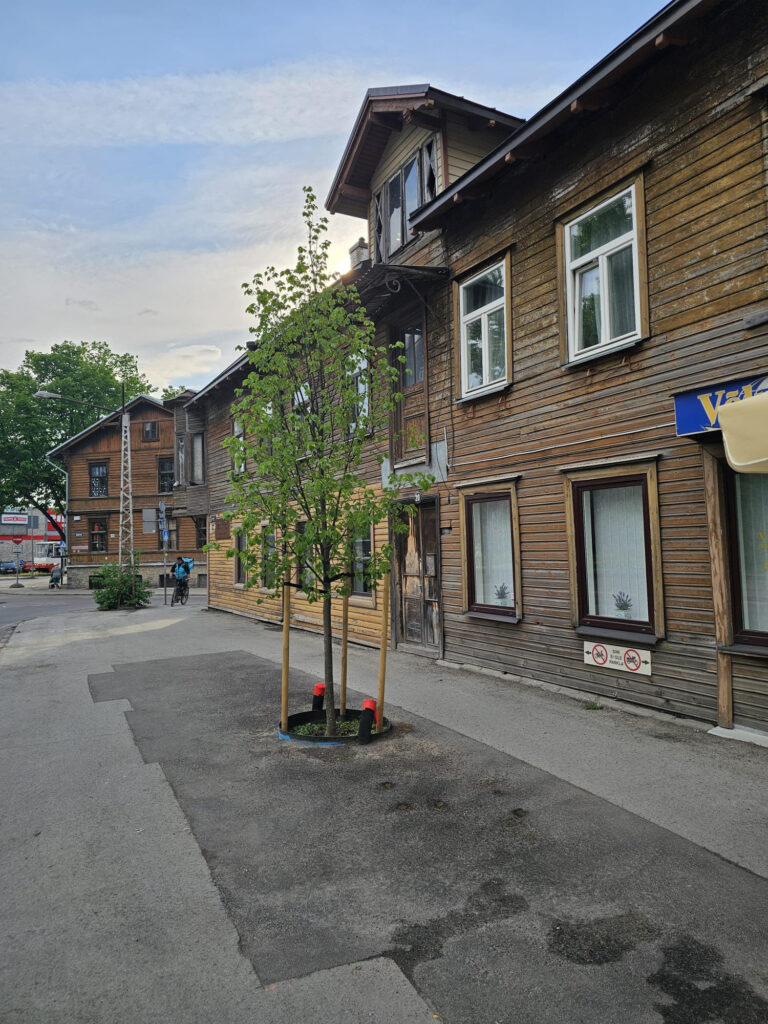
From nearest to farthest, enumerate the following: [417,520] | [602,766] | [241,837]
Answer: [241,837] < [602,766] < [417,520]

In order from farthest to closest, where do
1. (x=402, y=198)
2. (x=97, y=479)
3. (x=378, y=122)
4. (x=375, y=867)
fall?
(x=97, y=479)
(x=402, y=198)
(x=378, y=122)
(x=375, y=867)

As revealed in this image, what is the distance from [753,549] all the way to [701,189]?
3.70 m

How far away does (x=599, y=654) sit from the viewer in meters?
8.42

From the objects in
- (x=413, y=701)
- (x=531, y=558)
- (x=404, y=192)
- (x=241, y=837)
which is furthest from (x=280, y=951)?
(x=404, y=192)

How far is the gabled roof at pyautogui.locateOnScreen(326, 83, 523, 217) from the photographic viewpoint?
12.0 m

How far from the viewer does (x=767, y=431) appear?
5.05 m

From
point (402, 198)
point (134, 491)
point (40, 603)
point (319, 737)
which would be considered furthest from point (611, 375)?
point (134, 491)

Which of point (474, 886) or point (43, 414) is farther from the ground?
point (43, 414)

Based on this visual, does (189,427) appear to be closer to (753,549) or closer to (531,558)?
(531,558)

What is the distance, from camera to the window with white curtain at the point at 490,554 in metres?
10.2

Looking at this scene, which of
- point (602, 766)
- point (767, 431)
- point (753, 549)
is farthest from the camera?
point (753, 549)

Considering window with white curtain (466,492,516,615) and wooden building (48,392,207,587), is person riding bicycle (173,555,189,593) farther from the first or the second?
window with white curtain (466,492,516,615)

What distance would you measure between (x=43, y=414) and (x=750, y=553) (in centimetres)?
5141

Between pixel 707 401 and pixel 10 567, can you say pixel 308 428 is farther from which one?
pixel 10 567
